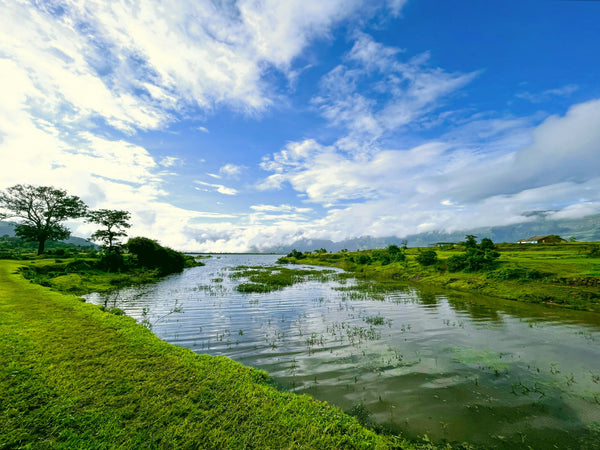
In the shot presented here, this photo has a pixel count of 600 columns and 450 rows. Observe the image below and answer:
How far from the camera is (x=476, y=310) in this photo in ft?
72.2

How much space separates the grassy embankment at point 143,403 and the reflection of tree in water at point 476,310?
18.0 meters

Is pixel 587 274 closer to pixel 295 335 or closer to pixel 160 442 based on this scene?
pixel 295 335

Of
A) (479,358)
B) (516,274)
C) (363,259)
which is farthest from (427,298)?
(363,259)

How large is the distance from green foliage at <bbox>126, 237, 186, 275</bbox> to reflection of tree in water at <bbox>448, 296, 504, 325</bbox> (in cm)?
5480

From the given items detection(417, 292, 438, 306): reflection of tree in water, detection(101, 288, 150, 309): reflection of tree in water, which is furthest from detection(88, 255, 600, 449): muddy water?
detection(417, 292, 438, 306): reflection of tree in water

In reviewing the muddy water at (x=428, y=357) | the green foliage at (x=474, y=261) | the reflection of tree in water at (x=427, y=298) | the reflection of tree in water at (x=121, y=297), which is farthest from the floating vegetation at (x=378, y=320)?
the green foliage at (x=474, y=261)

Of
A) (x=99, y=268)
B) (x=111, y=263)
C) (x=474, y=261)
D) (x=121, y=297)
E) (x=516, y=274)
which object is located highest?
(x=111, y=263)

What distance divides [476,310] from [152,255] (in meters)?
61.7

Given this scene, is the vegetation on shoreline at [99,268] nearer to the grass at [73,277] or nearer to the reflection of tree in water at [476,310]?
the grass at [73,277]

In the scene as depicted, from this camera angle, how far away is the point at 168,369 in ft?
28.0

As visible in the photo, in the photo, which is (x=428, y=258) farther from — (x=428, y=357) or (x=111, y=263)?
Answer: (x=111, y=263)

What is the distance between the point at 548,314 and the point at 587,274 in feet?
36.4

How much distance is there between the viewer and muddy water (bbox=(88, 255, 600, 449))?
753cm

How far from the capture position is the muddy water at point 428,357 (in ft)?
24.7
